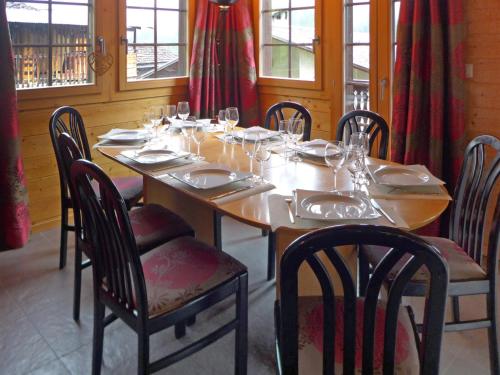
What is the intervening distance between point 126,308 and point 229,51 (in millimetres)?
3102

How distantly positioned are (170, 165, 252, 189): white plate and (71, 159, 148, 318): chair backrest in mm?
416

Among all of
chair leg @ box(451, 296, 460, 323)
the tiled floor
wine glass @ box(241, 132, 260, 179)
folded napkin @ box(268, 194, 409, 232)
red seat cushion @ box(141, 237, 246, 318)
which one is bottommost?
the tiled floor

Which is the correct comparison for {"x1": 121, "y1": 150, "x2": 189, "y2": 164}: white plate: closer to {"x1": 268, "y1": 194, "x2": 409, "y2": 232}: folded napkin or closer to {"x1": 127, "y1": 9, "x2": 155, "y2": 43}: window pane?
{"x1": 268, "y1": 194, "x2": 409, "y2": 232}: folded napkin

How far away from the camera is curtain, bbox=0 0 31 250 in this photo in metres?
2.90

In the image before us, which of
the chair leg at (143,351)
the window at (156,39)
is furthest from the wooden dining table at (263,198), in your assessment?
the window at (156,39)

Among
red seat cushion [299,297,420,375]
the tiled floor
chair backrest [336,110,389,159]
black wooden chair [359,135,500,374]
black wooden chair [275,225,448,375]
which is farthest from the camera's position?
chair backrest [336,110,389,159]

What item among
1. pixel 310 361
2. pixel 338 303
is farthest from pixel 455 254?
pixel 310 361

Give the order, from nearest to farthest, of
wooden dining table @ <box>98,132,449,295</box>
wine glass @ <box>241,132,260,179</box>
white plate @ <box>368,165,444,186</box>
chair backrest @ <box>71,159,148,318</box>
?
chair backrest @ <box>71,159,148,318</box> → wooden dining table @ <box>98,132,449,295</box> → white plate @ <box>368,165,444,186</box> → wine glass @ <box>241,132,260,179</box>

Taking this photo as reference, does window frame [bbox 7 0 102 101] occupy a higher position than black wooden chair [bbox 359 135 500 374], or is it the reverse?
window frame [bbox 7 0 102 101]

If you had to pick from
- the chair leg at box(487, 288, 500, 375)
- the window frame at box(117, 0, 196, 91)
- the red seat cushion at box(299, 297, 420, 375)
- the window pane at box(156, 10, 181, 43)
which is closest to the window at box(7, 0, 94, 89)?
the window frame at box(117, 0, 196, 91)

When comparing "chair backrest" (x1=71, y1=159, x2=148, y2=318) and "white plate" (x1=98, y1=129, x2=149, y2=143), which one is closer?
"chair backrest" (x1=71, y1=159, x2=148, y2=318)

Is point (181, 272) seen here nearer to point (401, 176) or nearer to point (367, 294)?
point (367, 294)

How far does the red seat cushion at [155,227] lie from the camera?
209 centimetres

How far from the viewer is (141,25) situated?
12.5 feet
